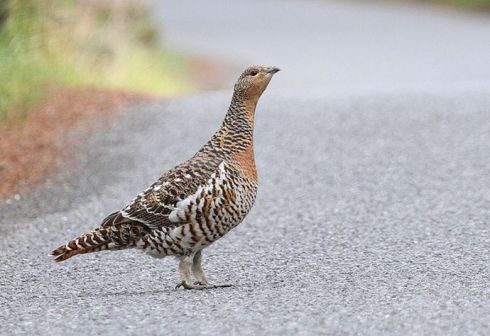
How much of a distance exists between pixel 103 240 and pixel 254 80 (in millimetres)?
1241

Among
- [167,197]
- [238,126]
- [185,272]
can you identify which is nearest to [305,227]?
[238,126]

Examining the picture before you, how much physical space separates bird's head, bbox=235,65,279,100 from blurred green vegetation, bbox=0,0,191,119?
5.88m

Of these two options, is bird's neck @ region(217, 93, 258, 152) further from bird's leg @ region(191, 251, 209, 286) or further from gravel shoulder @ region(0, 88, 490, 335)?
gravel shoulder @ region(0, 88, 490, 335)

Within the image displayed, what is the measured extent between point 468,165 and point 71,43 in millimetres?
6830

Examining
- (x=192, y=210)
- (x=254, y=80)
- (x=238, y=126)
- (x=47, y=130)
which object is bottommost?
(x=192, y=210)

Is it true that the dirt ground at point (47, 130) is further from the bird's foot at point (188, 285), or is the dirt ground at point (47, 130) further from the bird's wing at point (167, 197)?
the bird's foot at point (188, 285)

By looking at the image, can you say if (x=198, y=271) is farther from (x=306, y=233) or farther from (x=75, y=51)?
(x=75, y=51)

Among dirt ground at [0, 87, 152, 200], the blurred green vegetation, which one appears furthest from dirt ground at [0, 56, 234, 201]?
the blurred green vegetation

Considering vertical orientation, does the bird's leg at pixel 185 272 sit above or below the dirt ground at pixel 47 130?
below

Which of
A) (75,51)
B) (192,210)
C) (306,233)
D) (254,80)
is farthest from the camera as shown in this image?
(75,51)

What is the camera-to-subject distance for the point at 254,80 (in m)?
6.82

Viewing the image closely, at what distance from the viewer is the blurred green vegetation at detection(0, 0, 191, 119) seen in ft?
43.4

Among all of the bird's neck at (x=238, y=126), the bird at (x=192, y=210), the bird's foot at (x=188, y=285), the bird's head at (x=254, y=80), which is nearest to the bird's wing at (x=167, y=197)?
the bird at (x=192, y=210)

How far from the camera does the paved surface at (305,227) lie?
5.75m
